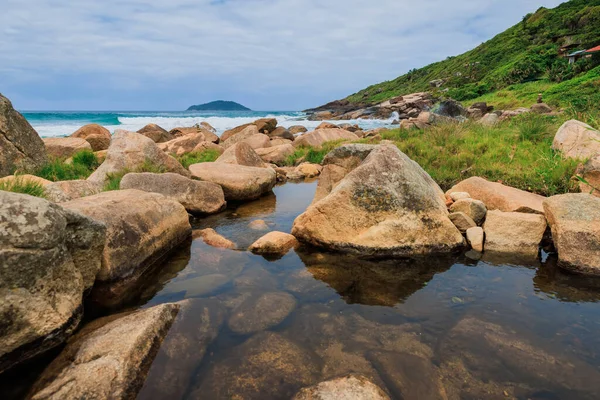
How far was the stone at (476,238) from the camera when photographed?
227 inches

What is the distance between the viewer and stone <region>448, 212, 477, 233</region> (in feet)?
19.7

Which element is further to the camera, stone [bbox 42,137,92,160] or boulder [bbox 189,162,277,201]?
stone [bbox 42,137,92,160]

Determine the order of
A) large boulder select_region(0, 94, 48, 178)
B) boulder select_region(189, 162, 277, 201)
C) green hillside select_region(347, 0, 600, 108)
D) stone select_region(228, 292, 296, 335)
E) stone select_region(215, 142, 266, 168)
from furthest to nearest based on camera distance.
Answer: green hillside select_region(347, 0, 600, 108) → stone select_region(215, 142, 266, 168) → boulder select_region(189, 162, 277, 201) → large boulder select_region(0, 94, 48, 178) → stone select_region(228, 292, 296, 335)

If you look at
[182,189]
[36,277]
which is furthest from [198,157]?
[36,277]

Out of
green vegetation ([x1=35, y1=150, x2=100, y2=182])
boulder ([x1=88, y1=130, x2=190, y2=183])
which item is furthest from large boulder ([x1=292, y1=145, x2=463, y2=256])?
green vegetation ([x1=35, y1=150, x2=100, y2=182])

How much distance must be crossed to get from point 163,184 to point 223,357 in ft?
16.1

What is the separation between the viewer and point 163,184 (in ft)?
24.2

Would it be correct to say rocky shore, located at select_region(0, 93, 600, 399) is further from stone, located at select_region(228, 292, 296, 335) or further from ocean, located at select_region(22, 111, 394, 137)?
ocean, located at select_region(22, 111, 394, 137)

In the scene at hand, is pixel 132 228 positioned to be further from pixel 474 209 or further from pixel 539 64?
pixel 539 64

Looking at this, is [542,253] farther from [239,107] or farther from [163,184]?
[239,107]

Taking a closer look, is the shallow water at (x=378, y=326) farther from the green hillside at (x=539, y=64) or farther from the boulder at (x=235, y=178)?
the green hillside at (x=539, y=64)

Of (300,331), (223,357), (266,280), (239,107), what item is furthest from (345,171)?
(239,107)

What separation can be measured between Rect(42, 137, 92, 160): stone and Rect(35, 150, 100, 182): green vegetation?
1.25 m

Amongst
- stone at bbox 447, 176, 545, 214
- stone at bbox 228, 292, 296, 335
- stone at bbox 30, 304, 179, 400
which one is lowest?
stone at bbox 228, 292, 296, 335
